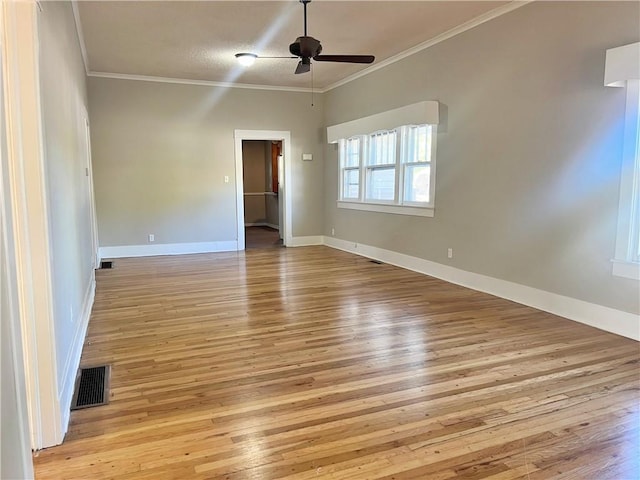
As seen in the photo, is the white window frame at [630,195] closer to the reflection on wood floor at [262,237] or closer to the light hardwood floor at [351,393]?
the light hardwood floor at [351,393]

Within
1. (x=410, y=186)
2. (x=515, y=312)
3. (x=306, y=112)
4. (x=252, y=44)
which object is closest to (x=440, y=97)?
(x=410, y=186)

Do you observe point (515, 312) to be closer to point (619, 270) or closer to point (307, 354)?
A: point (619, 270)

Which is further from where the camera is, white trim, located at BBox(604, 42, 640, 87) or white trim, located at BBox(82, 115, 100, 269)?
white trim, located at BBox(82, 115, 100, 269)

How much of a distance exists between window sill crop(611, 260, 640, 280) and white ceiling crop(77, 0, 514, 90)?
103 inches

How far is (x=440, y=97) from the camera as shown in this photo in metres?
5.33

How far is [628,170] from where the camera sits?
3389mm

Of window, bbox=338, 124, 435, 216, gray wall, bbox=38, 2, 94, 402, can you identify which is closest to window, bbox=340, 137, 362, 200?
window, bbox=338, 124, 435, 216

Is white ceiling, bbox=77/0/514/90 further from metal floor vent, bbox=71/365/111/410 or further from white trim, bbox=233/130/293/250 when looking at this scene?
metal floor vent, bbox=71/365/111/410

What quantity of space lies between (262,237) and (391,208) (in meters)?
4.03

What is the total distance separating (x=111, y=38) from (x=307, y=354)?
14.5ft

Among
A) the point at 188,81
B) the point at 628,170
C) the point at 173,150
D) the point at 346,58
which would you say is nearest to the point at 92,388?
the point at 346,58

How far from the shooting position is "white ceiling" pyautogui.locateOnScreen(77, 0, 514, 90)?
4.23 metres

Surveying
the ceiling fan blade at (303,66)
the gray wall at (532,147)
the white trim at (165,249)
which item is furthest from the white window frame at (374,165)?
the white trim at (165,249)

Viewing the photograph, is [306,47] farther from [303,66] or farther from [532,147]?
[532,147]
